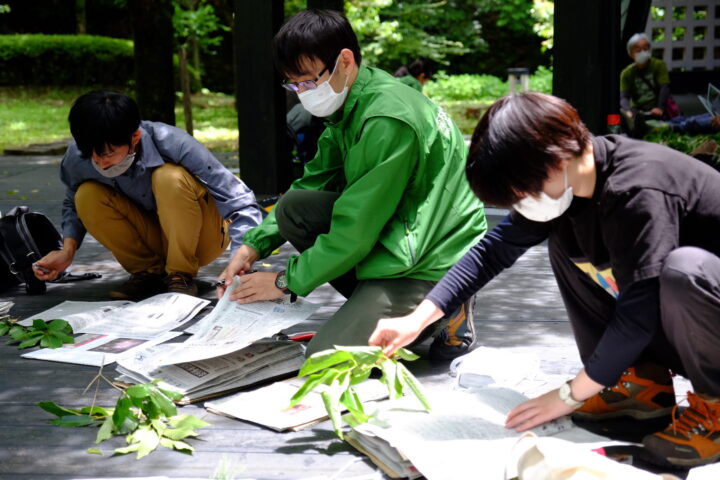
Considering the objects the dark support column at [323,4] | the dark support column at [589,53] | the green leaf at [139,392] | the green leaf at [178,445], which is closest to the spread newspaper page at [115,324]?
the green leaf at [139,392]

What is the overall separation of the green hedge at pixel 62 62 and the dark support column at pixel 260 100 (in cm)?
1206

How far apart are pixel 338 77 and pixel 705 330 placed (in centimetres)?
140

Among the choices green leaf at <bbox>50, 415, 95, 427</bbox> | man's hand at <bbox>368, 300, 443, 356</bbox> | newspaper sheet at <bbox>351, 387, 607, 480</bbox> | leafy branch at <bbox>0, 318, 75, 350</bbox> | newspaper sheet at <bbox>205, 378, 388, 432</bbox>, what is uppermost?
man's hand at <bbox>368, 300, 443, 356</bbox>

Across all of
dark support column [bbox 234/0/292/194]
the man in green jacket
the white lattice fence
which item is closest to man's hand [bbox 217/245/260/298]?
the man in green jacket

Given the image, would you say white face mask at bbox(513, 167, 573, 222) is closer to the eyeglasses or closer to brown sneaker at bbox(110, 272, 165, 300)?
the eyeglasses

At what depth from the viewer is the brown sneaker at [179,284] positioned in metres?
3.92

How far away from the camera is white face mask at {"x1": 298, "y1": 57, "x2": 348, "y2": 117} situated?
286cm

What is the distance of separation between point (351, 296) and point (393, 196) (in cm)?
39


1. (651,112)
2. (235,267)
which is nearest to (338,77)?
(235,267)

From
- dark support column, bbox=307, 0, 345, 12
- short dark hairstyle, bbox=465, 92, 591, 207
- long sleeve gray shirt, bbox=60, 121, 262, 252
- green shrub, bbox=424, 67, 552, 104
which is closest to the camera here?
short dark hairstyle, bbox=465, 92, 591, 207

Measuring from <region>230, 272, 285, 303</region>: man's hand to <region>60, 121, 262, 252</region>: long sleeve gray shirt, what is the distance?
0.79 m

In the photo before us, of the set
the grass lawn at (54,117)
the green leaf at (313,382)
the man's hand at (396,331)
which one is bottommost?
the grass lawn at (54,117)

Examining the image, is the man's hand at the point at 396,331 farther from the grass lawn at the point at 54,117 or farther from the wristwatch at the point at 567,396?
the grass lawn at the point at 54,117

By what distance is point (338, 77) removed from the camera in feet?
9.39
